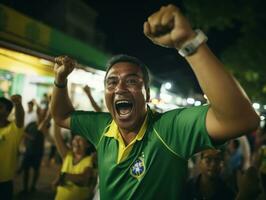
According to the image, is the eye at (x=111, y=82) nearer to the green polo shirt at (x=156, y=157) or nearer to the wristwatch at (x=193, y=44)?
the green polo shirt at (x=156, y=157)

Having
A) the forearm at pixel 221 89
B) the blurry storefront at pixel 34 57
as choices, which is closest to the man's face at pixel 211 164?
the forearm at pixel 221 89

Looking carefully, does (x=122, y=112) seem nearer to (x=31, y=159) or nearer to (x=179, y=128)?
(x=179, y=128)

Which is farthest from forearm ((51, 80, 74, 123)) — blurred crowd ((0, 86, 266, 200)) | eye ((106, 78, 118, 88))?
blurred crowd ((0, 86, 266, 200))

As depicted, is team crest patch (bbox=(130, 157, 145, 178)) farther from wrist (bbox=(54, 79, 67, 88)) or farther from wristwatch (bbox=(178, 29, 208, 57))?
wrist (bbox=(54, 79, 67, 88))

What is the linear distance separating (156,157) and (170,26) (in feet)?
2.72

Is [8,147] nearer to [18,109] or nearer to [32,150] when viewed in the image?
[18,109]

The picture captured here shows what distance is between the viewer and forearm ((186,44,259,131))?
5.35 ft

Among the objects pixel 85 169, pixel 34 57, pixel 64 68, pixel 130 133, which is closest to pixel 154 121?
pixel 130 133

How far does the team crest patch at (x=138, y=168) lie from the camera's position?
7.12 feet

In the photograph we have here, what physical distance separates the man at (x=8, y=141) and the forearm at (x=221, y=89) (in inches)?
159

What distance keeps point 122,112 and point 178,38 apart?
2.89 ft

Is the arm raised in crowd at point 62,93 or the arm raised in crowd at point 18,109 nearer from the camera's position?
the arm raised in crowd at point 62,93

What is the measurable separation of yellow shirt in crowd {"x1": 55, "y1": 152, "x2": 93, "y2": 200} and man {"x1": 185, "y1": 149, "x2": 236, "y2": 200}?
1.80 meters

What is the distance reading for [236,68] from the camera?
1702cm
